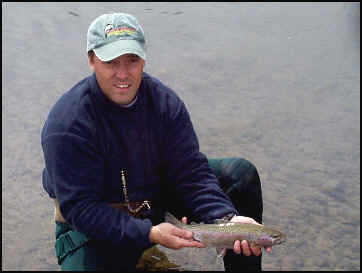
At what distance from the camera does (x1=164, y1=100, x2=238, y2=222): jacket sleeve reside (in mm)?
3074

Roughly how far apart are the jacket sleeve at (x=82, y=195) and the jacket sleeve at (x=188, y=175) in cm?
38

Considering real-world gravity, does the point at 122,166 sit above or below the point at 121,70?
below

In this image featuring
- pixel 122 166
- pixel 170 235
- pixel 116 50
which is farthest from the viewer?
pixel 122 166

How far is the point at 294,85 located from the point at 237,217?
3492 mm

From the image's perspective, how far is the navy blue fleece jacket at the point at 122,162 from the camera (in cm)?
279

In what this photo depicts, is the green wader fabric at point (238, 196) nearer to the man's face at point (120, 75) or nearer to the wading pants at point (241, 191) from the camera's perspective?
the wading pants at point (241, 191)

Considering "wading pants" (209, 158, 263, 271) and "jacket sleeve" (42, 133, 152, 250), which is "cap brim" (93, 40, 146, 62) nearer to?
"jacket sleeve" (42, 133, 152, 250)

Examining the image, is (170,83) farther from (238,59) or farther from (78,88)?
(78,88)

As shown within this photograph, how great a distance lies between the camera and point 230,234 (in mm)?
2859

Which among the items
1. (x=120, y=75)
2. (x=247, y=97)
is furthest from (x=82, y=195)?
(x=247, y=97)

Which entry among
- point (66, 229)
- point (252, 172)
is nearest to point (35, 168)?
point (66, 229)

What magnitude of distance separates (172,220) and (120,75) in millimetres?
744

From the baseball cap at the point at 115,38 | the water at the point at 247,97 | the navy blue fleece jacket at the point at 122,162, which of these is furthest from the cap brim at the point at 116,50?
the water at the point at 247,97

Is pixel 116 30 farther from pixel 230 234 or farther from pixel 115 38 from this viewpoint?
pixel 230 234
